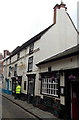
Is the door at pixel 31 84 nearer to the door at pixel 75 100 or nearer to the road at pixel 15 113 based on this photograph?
the road at pixel 15 113

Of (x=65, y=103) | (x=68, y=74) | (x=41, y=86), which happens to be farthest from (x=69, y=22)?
(x=65, y=103)

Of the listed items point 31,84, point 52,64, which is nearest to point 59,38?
point 52,64

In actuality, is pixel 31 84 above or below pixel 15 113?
above

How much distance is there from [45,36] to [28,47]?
3809mm

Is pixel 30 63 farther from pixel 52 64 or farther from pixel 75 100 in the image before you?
pixel 75 100

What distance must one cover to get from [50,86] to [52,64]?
168 cm

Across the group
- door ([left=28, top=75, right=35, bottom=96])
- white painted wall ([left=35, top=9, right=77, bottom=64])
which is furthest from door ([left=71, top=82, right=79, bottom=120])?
door ([left=28, top=75, right=35, bottom=96])

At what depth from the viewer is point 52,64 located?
13172mm

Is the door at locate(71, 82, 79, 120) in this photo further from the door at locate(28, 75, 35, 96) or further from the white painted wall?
the door at locate(28, 75, 35, 96)

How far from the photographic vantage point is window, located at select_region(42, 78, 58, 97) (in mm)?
12473

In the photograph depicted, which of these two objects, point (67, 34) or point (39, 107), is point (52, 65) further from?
point (67, 34)

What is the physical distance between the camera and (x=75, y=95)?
10680 millimetres

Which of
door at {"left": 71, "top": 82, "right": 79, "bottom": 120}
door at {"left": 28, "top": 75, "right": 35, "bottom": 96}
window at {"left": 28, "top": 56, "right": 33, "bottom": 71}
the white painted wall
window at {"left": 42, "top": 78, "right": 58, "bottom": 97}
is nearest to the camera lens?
door at {"left": 71, "top": 82, "right": 79, "bottom": 120}

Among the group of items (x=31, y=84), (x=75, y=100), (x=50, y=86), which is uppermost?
(x=50, y=86)
